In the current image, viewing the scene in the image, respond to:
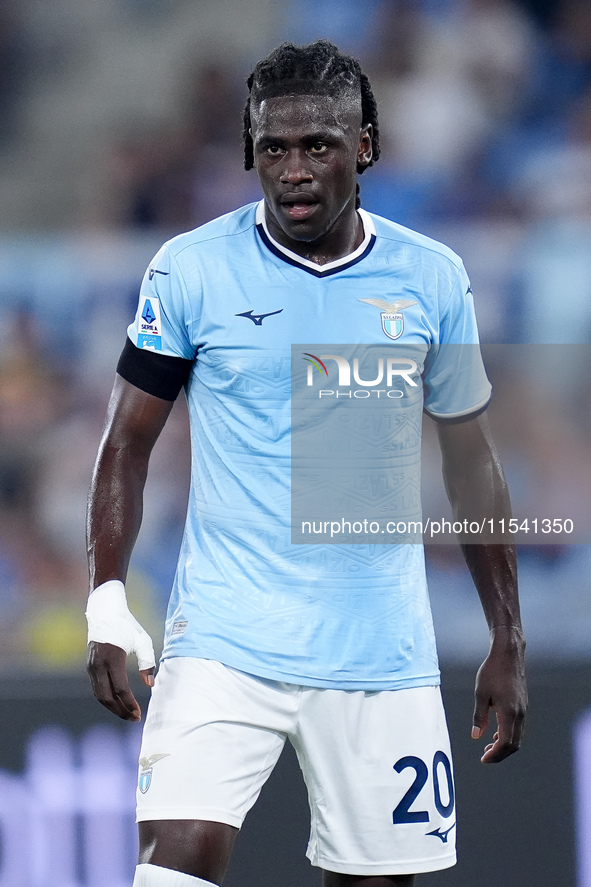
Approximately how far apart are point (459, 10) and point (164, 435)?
8.59ft

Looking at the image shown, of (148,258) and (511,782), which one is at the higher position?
→ (148,258)

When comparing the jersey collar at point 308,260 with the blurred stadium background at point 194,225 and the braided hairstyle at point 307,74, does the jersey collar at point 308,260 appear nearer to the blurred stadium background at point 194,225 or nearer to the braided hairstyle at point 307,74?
the braided hairstyle at point 307,74

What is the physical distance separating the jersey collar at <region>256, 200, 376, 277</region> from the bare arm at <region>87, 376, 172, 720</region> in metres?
0.39

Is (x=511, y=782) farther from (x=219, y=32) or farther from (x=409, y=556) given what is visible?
(x=219, y=32)

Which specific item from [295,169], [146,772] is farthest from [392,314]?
[146,772]

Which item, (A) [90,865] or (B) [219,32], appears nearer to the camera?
(A) [90,865]

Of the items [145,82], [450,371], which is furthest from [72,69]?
[450,371]

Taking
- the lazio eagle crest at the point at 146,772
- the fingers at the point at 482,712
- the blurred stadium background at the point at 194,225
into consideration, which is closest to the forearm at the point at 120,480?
the lazio eagle crest at the point at 146,772

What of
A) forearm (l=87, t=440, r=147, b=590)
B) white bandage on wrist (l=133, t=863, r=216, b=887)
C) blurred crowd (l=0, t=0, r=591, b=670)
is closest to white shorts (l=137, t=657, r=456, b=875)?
white bandage on wrist (l=133, t=863, r=216, b=887)

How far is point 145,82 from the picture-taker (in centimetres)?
613

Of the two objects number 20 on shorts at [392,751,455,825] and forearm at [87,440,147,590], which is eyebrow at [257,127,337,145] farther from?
number 20 on shorts at [392,751,455,825]

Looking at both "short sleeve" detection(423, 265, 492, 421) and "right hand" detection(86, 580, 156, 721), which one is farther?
"short sleeve" detection(423, 265, 492, 421)

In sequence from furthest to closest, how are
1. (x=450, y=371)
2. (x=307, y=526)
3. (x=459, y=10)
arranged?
1. (x=459, y=10)
2. (x=450, y=371)
3. (x=307, y=526)

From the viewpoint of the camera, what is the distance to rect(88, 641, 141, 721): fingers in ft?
7.17
